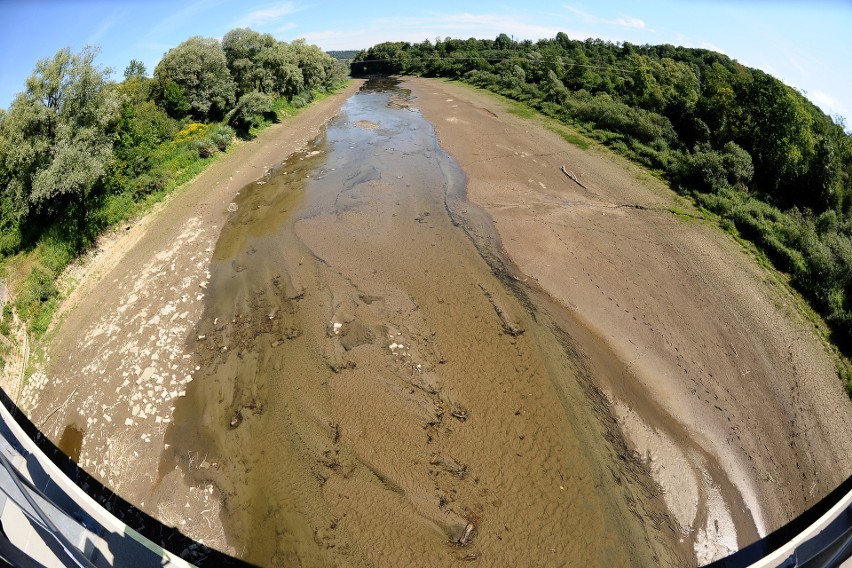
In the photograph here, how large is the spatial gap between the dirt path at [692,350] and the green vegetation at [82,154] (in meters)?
16.5

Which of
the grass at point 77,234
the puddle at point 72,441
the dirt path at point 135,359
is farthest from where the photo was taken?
the grass at point 77,234

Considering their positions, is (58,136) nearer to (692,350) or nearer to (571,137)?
(692,350)

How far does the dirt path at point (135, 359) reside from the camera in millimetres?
8258

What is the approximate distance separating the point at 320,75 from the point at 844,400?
52.2m

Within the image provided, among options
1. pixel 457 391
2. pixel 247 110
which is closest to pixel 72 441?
pixel 457 391

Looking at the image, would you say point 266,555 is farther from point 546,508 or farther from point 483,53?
point 483,53

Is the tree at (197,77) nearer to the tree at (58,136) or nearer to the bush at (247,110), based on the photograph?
the bush at (247,110)

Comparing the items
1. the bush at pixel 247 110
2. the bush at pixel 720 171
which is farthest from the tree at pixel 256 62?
the bush at pixel 720 171

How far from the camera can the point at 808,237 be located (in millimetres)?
14234

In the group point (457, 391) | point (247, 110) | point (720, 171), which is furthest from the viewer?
point (247, 110)

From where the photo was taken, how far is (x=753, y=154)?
19734 millimetres

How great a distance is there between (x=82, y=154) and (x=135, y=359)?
918cm

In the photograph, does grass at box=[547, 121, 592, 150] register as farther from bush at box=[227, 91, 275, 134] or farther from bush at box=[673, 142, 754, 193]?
bush at box=[227, 91, 275, 134]

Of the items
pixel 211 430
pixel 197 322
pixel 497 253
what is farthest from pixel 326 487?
pixel 497 253
